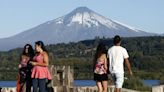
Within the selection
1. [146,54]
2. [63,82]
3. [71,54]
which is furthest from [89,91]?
[71,54]

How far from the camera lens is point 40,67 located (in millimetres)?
14484

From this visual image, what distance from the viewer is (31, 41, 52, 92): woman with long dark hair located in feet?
47.3

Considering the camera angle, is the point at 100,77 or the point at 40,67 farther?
the point at 40,67

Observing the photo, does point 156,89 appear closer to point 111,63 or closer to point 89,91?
point 111,63

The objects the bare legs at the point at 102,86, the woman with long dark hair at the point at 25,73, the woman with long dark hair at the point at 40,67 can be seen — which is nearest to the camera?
the bare legs at the point at 102,86

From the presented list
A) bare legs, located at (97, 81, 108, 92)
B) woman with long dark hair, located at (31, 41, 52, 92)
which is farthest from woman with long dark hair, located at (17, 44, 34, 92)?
bare legs, located at (97, 81, 108, 92)

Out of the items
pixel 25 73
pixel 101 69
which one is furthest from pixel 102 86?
pixel 25 73

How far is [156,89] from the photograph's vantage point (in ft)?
40.6

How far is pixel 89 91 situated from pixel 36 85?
1.95 metres

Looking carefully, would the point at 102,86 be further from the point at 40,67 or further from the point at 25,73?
the point at 25,73

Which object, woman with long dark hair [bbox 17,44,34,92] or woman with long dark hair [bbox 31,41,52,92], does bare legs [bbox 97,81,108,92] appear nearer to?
woman with long dark hair [bbox 31,41,52,92]

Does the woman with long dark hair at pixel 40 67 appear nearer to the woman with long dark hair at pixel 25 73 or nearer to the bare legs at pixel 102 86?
the woman with long dark hair at pixel 25 73

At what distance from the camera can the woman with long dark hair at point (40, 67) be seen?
14.4 meters

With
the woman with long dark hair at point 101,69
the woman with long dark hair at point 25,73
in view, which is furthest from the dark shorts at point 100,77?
the woman with long dark hair at point 25,73
